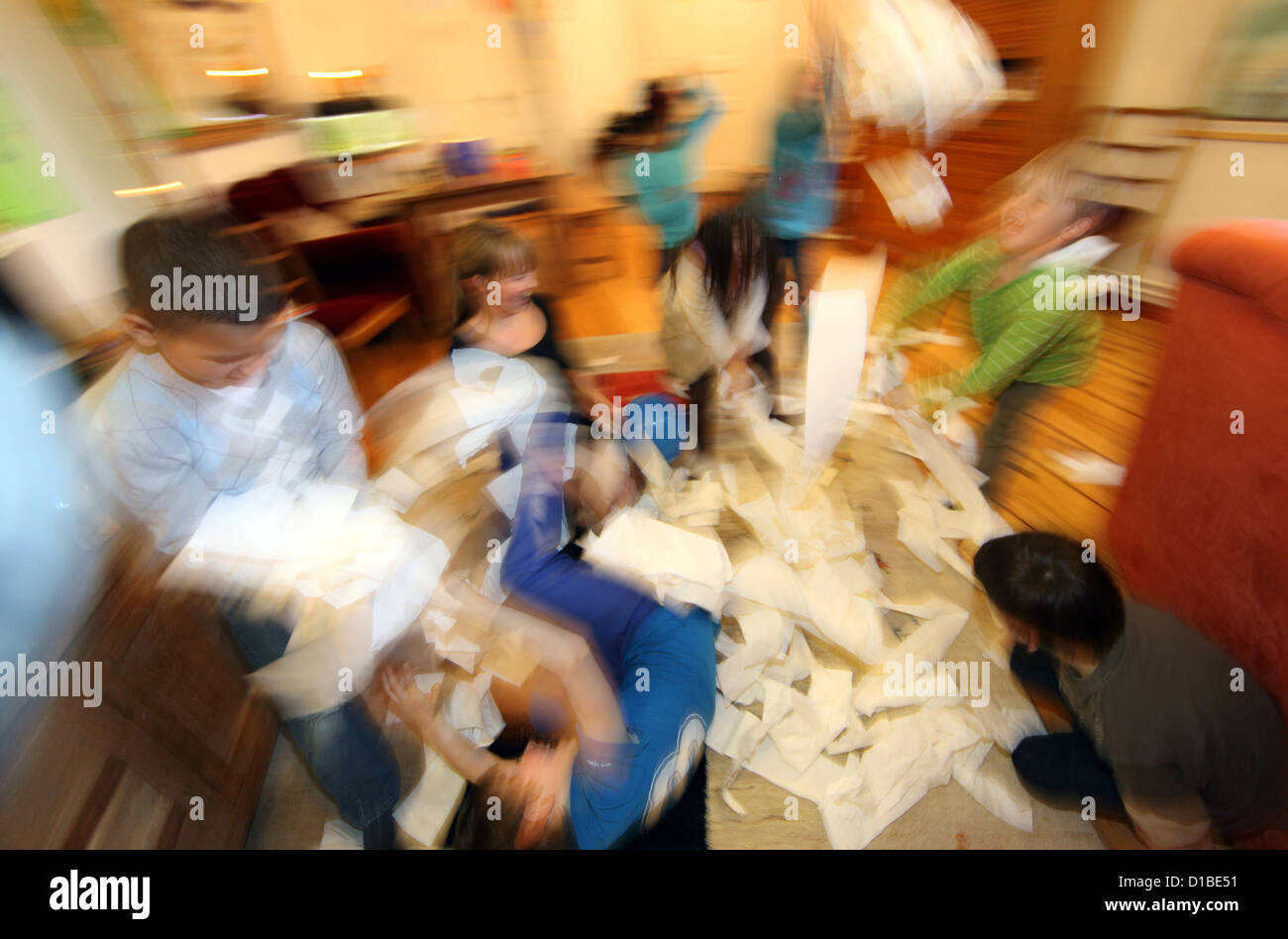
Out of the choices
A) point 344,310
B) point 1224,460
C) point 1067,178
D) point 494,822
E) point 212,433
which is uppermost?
point 1067,178

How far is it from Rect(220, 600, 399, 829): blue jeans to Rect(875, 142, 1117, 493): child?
162 centimetres

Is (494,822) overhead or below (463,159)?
below

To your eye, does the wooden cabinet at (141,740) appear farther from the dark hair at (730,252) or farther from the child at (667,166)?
the child at (667,166)

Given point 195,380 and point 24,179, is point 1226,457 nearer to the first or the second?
point 195,380

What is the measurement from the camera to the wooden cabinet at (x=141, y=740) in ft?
2.21

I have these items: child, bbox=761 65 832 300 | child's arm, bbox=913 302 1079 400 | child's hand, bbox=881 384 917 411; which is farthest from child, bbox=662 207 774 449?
child's arm, bbox=913 302 1079 400

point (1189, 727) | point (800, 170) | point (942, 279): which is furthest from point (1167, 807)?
point (800, 170)

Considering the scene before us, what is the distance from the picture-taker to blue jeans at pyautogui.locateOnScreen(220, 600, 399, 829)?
0.96m

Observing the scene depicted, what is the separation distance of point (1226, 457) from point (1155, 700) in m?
0.49

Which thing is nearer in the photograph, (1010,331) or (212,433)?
(212,433)

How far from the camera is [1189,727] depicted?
31.4 inches

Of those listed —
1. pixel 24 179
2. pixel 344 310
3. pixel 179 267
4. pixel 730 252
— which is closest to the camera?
pixel 179 267

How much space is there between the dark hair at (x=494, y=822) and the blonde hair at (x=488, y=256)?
39.3 inches

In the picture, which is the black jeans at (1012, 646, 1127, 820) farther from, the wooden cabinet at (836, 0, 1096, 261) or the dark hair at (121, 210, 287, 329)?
the wooden cabinet at (836, 0, 1096, 261)
